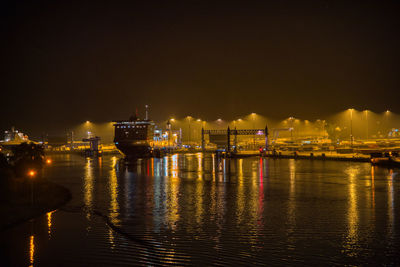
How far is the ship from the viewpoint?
310 ft

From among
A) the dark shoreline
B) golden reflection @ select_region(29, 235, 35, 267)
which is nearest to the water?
golden reflection @ select_region(29, 235, 35, 267)

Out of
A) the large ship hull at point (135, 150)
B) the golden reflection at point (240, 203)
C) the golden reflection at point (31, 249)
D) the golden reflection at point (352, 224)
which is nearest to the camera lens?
the golden reflection at point (31, 249)

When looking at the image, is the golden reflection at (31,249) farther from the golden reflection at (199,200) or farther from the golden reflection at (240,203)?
the golden reflection at (240,203)

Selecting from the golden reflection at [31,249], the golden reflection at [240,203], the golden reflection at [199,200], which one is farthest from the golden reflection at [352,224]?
the golden reflection at [31,249]

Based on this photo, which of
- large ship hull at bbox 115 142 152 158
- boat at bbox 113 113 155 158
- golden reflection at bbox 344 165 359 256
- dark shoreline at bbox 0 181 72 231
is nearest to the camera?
golden reflection at bbox 344 165 359 256

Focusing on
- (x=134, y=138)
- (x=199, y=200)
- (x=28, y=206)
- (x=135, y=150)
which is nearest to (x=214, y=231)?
(x=199, y=200)

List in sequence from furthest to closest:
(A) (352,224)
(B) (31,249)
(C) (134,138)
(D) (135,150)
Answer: (C) (134,138), (D) (135,150), (A) (352,224), (B) (31,249)

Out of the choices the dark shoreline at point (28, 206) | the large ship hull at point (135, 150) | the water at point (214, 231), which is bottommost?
the water at point (214, 231)

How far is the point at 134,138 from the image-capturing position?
3893 inches

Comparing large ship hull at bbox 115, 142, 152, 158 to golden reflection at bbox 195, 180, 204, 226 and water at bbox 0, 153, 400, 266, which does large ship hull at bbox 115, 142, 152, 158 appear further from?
water at bbox 0, 153, 400, 266

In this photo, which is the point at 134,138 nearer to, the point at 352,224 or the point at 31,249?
the point at 352,224

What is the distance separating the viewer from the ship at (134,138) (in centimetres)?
9462

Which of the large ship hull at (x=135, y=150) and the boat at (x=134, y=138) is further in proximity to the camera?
the boat at (x=134, y=138)

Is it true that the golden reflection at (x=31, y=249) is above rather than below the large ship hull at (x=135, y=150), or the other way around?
below
